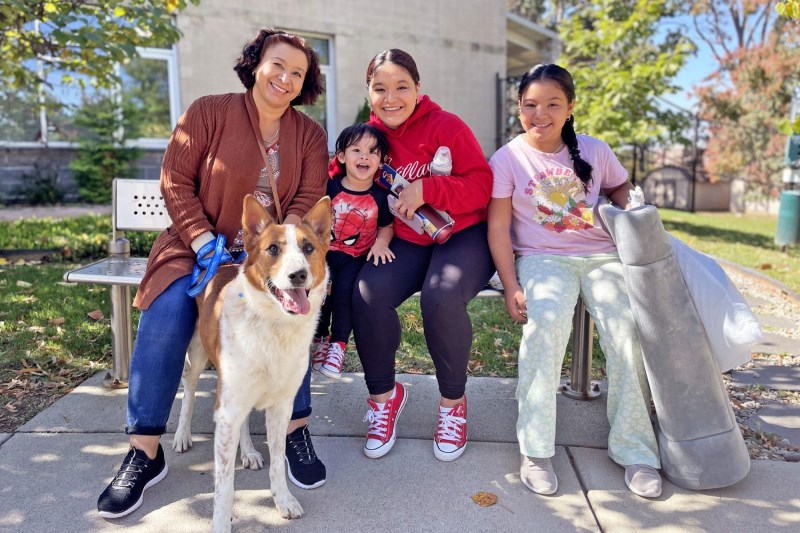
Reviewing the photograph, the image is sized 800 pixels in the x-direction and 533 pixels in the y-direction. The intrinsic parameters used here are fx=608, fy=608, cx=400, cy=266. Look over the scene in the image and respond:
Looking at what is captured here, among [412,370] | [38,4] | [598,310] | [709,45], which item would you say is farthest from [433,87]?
[709,45]

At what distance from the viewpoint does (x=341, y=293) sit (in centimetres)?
324

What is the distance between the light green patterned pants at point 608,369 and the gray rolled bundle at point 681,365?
0.14 meters

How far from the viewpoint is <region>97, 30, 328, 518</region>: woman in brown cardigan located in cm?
275

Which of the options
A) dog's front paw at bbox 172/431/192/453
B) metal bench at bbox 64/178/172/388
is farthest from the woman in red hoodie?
metal bench at bbox 64/178/172/388

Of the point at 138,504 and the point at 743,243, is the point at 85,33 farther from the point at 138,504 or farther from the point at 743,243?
the point at 743,243

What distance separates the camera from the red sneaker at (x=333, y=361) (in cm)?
323

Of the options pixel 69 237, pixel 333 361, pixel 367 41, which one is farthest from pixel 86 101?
pixel 333 361

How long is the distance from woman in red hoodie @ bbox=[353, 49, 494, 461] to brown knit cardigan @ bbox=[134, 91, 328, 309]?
55 centimetres

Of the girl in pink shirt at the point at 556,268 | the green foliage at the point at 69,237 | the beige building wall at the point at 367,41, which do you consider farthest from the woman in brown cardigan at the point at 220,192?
the beige building wall at the point at 367,41

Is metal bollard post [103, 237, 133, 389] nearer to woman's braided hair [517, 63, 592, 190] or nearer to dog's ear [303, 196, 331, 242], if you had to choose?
dog's ear [303, 196, 331, 242]

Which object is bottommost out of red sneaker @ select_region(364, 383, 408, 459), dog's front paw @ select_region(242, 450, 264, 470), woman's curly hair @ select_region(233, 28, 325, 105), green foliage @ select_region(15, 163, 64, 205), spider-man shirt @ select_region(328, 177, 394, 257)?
dog's front paw @ select_region(242, 450, 264, 470)

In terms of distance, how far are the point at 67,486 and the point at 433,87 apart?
12.5 m

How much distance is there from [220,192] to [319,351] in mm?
994

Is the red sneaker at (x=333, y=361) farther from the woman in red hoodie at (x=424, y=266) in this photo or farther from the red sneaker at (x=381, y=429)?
the red sneaker at (x=381, y=429)
